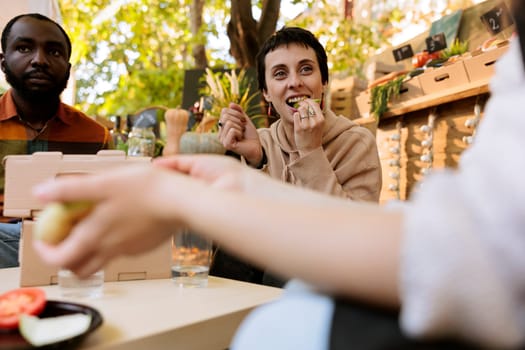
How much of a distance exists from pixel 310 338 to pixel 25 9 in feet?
9.48

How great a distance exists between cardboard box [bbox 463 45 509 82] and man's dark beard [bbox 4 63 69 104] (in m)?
1.97

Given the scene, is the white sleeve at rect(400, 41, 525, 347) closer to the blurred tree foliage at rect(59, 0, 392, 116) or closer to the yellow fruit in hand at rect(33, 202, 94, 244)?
the yellow fruit in hand at rect(33, 202, 94, 244)

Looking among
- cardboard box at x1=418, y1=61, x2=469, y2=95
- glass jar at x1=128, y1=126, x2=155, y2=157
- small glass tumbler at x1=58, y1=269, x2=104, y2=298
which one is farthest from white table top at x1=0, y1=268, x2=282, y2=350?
cardboard box at x1=418, y1=61, x2=469, y2=95

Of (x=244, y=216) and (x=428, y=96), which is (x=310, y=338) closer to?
(x=244, y=216)

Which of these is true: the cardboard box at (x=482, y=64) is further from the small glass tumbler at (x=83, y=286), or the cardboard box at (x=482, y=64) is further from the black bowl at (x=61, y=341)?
the black bowl at (x=61, y=341)

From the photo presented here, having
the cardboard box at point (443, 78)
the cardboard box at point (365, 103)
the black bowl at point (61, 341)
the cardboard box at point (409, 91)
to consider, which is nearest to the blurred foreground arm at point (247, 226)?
the black bowl at point (61, 341)

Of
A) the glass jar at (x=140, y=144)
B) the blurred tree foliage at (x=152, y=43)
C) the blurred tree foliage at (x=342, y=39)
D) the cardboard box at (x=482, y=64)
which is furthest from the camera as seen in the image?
the blurred tree foliage at (x=152, y=43)

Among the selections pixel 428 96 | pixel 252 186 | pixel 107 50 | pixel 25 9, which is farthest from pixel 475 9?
pixel 107 50

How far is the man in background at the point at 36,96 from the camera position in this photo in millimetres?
2100

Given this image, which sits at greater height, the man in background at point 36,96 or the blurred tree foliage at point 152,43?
the blurred tree foliage at point 152,43

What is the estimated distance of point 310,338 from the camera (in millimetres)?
447

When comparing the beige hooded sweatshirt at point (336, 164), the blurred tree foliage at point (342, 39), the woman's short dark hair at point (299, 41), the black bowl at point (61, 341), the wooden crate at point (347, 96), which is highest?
the blurred tree foliage at point (342, 39)

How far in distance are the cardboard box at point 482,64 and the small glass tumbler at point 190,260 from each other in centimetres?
190

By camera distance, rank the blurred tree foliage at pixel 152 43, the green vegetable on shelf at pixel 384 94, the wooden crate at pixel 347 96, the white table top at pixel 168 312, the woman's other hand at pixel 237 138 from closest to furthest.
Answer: the white table top at pixel 168 312 → the woman's other hand at pixel 237 138 → the green vegetable on shelf at pixel 384 94 → the wooden crate at pixel 347 96 → the blurred tree foliage at pixel 152 43
